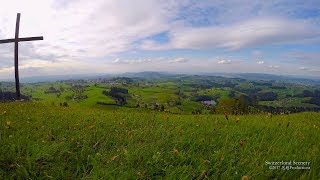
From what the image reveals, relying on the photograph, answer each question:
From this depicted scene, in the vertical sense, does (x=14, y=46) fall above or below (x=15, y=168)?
above

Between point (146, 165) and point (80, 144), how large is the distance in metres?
1.87

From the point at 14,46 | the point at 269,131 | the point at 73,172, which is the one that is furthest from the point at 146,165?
the point at 14,46

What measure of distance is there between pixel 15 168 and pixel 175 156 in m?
2.59

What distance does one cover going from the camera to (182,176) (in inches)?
142

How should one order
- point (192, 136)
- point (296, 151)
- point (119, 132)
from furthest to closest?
point (119, 132)
point (192, 136)
point (296, 151)

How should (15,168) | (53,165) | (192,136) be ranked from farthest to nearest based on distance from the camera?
(192,136), (53,165), (15,168)

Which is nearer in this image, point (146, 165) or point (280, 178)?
point (280, 178)

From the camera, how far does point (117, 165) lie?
398cm

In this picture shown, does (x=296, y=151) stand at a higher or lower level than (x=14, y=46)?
lower

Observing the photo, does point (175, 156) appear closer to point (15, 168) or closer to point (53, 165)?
point (53, 165)

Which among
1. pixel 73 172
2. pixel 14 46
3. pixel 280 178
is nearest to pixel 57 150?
pixel 73 172

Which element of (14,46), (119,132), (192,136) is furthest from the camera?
(14,46)

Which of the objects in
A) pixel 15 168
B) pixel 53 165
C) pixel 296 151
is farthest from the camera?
pixel 296 151

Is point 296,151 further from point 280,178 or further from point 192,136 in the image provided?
point 192,136
